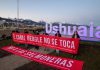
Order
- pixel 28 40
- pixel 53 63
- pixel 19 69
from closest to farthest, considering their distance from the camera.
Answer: pixel 53 63 < pixel 19 69 < pixel 28 40

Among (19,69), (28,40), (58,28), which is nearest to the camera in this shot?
(19,69)

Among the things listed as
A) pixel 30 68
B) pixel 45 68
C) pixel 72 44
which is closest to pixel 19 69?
pixel 30 68

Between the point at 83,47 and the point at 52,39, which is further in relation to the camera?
the point at 83,47

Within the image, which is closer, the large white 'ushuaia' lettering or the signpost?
the signpost

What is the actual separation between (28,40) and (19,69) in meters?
5.26

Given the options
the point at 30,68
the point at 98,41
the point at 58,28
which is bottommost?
the point at 30,68

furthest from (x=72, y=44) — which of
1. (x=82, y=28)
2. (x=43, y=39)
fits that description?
(x=82, y=28)

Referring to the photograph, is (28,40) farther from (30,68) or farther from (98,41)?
(98,41)

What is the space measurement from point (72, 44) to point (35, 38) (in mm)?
4679

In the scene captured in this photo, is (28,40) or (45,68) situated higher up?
(28,40)

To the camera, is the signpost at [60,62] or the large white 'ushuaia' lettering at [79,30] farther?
the large white 'ushuaia' lettering at [79,30]

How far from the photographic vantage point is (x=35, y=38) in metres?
15.8

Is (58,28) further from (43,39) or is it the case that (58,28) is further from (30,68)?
(30,68)

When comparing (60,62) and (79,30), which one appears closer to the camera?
(60,62)
